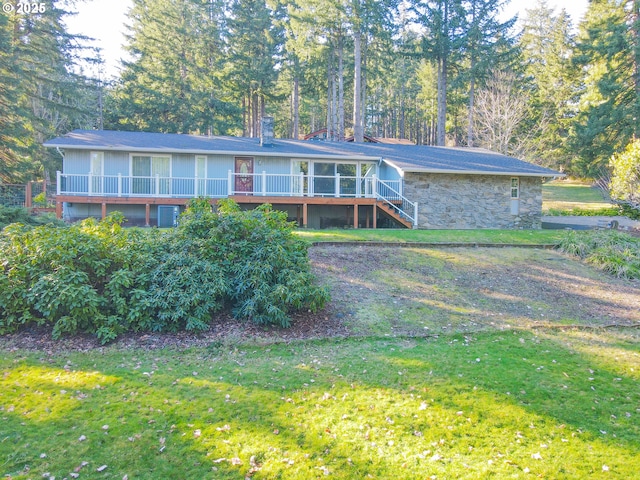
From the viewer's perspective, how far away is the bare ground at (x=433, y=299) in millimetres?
6223

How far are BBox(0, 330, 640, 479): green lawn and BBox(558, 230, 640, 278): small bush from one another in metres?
5.13

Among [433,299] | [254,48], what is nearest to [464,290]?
[433,299]

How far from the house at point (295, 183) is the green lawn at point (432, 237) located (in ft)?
6.91

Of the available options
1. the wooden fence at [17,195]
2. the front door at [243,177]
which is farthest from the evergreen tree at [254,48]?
the wooden fence at [17,195]

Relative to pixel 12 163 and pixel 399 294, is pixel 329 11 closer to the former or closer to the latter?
pixel 12 163

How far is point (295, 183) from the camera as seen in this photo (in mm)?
16531

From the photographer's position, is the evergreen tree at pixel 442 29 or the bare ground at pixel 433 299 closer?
the bare ground at pixel 433 299

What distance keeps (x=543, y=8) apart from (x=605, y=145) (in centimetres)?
2107

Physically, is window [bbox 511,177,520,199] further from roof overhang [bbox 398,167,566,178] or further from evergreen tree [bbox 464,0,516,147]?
evergreen tree [bbox 464,0,516,147]

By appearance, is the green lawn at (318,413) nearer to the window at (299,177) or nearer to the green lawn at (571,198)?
the window at (299,177)

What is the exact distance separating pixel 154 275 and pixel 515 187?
1466 cm

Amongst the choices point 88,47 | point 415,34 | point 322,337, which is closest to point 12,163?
point 88,47

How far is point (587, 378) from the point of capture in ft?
16.5

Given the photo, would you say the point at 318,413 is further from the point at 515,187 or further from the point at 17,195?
the point at 17,195
